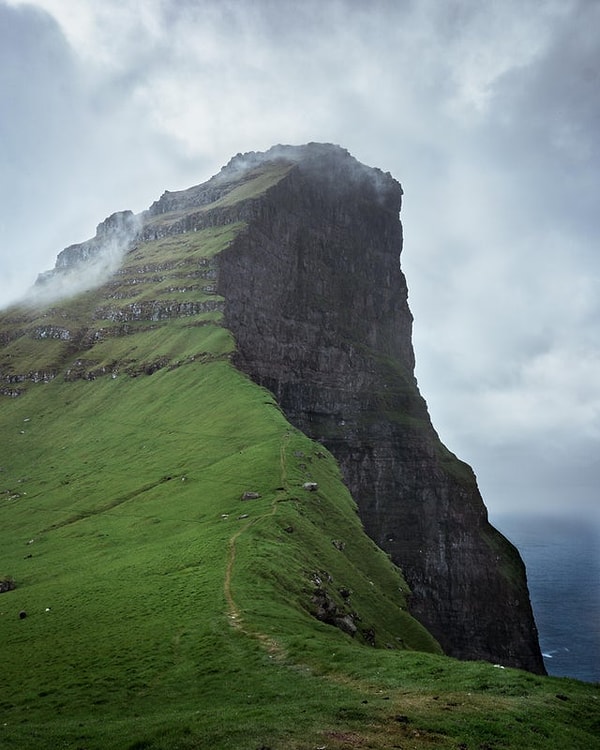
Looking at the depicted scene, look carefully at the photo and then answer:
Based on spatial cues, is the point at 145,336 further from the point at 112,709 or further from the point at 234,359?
the point at 112,709

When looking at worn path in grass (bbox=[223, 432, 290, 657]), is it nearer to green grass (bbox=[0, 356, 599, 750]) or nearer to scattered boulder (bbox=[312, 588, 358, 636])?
green grass (bbox=[0, 356, 599, 750])

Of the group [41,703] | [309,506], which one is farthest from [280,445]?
[41,703]

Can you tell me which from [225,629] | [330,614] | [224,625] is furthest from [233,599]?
[330,614]

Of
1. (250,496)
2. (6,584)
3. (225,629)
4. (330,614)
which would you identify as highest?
(250,496)

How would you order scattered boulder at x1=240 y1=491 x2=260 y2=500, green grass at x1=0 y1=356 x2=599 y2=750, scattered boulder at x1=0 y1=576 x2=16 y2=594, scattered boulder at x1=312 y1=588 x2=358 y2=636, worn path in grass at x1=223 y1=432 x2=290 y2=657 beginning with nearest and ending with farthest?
green grass at x1=0 y1=356 x2=599 y2=750, worn path in grass at x1=223 y1=432 x2=290 y2=657, scattered boulder at x1=312 y1=588 x2=358 y2=636, scattered boulder at x1=0 y1=576 x2=16 y2=594, scattered boulder at x1=240 y1=491 x2=260 y2=500

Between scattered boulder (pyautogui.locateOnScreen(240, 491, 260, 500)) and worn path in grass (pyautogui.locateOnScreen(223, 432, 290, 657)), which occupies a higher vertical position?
scattered boulder (pyautogui.locateOnScreen(240, 491, 260, 500))

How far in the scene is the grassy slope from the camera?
83.3ft

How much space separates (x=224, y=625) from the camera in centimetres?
3959

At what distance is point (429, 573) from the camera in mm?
187000

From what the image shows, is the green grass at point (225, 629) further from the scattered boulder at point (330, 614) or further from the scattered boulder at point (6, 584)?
the scattered boulder at point (6, 584)

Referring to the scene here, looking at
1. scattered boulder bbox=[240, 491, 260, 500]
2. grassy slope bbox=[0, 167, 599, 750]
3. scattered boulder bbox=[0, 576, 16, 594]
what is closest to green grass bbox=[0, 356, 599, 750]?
grassy slope bbox=[0, 167, 599, 750]

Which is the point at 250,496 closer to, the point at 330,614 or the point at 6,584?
the point at 330,614

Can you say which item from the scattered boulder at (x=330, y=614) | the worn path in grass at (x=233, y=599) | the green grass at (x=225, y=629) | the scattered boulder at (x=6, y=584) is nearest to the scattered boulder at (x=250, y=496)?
the green grass at (x=225, y=629)

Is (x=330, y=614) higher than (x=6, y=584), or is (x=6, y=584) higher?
(x=6, y=584)
